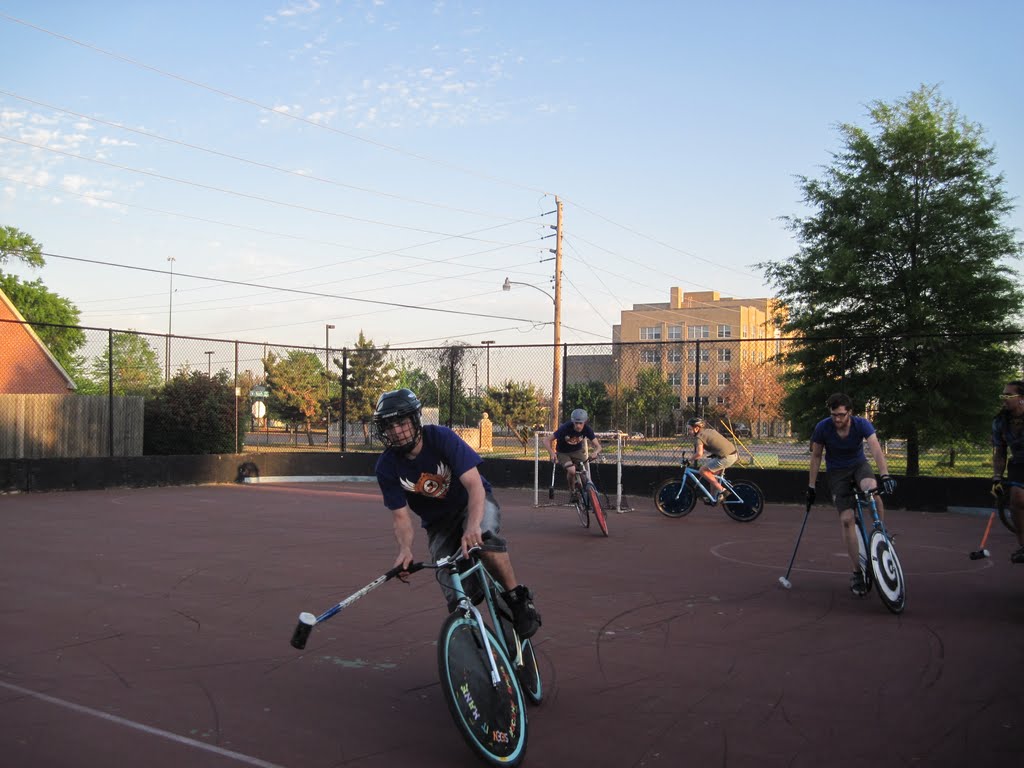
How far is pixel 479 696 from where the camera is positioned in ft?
12.8

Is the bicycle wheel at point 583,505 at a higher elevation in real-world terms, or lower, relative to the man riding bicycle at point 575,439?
lower

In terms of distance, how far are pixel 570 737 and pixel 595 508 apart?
7772mm

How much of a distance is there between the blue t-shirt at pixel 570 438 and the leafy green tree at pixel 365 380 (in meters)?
11.0

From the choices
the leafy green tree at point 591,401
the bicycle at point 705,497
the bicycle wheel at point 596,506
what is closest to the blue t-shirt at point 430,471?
the bicycle wheel at point 596,506

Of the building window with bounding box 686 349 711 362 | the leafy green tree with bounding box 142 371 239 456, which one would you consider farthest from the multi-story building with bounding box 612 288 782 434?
the leafy green tree with bounding box 142 371 239 456

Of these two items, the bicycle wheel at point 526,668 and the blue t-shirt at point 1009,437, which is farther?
the blue t-shirt at point 1009,437

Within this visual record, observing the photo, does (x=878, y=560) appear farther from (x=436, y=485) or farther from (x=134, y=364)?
(x=134, y=364)

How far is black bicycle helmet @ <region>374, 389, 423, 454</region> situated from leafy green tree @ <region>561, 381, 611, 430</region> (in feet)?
47.8

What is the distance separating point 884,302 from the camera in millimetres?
21906

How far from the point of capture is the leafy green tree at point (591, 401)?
2060cm

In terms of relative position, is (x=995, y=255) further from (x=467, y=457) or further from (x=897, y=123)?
(x=467, y=457)

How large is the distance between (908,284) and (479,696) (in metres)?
20.8

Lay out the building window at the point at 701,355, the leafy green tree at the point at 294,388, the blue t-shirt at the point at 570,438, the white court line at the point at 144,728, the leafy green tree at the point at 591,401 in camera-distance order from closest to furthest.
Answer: the white court line at the point at 144,728, the blue t-shirt at the point at 570,438, the building window at the point at 701,355, the leafy green tree at the point at 591,401, the leafy green tree at the point at 294,388

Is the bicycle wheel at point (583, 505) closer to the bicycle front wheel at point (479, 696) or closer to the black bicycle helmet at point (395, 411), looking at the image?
the black bicycle helmet at point (395, 411)
